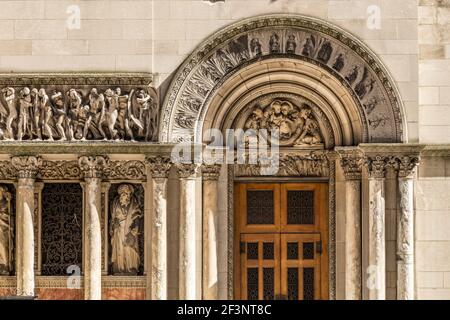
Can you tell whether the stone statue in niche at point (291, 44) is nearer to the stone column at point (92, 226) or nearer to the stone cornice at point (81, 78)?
the stone cornice at point (81, 78)

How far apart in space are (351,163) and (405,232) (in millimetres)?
1516

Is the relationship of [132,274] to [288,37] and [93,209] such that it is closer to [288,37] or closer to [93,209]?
[93,209]

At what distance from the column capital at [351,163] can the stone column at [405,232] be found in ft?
2.44

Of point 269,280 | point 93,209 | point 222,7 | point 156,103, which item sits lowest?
point 269,280

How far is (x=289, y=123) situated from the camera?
21.1 metres

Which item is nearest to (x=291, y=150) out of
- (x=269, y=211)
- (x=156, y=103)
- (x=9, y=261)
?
(x=269, y=211)

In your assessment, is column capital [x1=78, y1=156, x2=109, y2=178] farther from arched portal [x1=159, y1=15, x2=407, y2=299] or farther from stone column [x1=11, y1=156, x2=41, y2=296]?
arched portal [x1=159, y1=15, x2=407, y2=299]

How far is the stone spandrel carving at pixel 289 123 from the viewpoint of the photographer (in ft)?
69.3

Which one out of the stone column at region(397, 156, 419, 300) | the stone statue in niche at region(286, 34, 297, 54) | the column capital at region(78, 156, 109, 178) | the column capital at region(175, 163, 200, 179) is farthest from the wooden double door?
the column capital at region(78, 156, 109, 178)

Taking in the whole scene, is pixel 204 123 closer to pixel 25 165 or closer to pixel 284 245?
pixel 284 245

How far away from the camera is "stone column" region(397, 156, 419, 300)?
65.8 ft

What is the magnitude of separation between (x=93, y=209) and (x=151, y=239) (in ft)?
A: 3.65

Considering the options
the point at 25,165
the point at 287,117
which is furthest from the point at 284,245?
the point at 25,165

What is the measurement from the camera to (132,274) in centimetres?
2055
